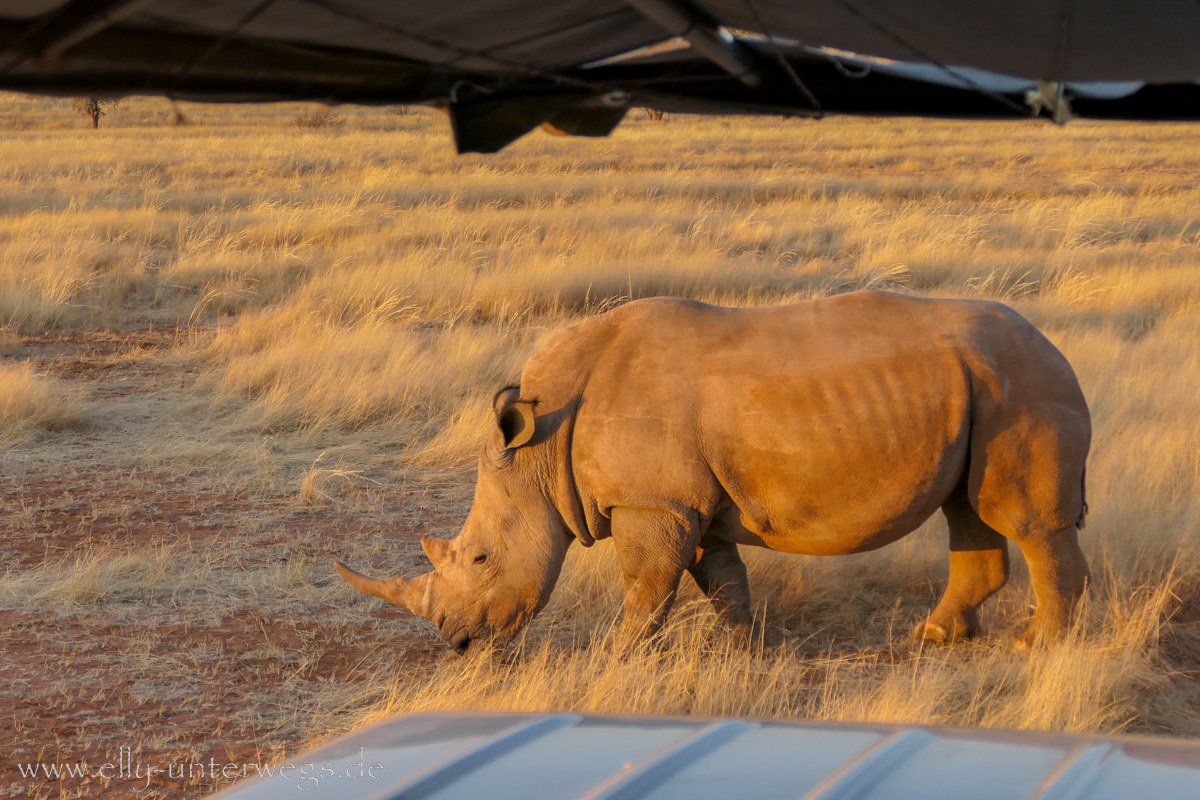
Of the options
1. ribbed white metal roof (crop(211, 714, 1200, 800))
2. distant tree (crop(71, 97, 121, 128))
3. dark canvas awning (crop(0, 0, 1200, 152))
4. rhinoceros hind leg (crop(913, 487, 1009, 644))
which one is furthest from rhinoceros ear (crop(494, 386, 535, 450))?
distant tree (crop(71, 97, 121, 128))

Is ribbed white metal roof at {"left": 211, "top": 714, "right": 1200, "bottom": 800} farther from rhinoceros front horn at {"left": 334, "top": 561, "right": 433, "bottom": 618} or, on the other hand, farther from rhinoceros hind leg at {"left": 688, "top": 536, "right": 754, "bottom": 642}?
rhinoceros hind leg at {"left": 688, "top": 536, "right": 754, "bottom": 642}

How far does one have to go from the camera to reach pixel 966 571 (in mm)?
4527

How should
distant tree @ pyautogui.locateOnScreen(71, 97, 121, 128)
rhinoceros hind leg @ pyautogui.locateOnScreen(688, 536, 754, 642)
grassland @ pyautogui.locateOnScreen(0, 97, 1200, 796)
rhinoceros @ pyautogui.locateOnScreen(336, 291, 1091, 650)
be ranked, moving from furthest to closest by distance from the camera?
1. distant tree @ pyautogui.locateOnScreen(71, 97, 121, 128)
2. rhinoceros hind leg @ pyautogui.locateOnScreen(688, 536, 754, 642)
3. grassland @ pyautogui.locateOnScreen(0, 97, 1200, 796)
4. rhinoceros @ pyautogui.locateOnScreen(336, 291, 1091, 650)

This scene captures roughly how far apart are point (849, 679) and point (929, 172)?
2439 cm

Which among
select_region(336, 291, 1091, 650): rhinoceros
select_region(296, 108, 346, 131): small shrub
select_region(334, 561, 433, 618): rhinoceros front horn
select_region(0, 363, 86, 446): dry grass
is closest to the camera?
select_region(336, 291, 1091, 650): rhinoceros

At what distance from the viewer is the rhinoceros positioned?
3912mm

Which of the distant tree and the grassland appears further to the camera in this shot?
the distant tree

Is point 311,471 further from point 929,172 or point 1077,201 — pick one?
point 929,172

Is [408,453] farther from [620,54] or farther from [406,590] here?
[620,54]

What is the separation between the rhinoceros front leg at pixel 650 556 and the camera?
406cm

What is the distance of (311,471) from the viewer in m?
6.98

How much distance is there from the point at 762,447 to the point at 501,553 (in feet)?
3.46

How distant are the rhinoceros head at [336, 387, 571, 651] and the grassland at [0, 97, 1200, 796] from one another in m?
0.22

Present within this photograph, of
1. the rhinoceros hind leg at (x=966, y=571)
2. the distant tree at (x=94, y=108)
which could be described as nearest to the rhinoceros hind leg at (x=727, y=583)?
the rhinoceros hind leg at (x=966, y=571)
